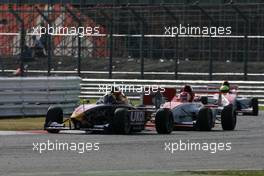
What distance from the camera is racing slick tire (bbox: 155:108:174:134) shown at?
23.0m

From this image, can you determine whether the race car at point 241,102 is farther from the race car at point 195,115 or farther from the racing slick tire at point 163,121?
the racing slick tire at point 163,121

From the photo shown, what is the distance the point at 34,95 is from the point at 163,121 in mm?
7008

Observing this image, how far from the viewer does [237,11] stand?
126 feet

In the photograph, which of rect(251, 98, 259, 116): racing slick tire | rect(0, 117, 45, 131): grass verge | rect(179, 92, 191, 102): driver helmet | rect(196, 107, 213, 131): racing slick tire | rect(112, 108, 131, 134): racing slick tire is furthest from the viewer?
rect(251, 98, 259, 116): racing slick tire

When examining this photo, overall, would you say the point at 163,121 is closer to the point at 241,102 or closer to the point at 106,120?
the point at 106,120

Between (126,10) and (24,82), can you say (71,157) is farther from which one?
(126,10)

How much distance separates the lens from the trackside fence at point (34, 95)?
28.4 metres

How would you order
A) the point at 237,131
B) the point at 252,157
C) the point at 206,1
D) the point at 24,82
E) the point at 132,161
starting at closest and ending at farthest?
1. the point at 132,161
2. the point at 252,157
3. the point at 237,131
4. the point at 24,82
5. the point at 206,1

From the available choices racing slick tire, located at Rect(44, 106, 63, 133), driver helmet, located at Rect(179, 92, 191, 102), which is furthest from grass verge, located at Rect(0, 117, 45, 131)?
Result: driver helmet, located at Rect(179, 92, 191, 102)

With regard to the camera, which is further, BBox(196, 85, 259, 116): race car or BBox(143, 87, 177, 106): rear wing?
BBox(196, 85, 259, 116): race car

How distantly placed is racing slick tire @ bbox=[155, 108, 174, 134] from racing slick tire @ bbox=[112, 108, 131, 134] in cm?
74

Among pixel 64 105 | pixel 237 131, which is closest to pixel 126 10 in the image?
pixel 64 105

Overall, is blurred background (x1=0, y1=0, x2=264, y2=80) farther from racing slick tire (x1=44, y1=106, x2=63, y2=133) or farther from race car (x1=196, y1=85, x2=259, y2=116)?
racing slick tire (x1=44, y1=106, x2=63, y2=133)

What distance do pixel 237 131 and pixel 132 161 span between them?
8590 millimetres
